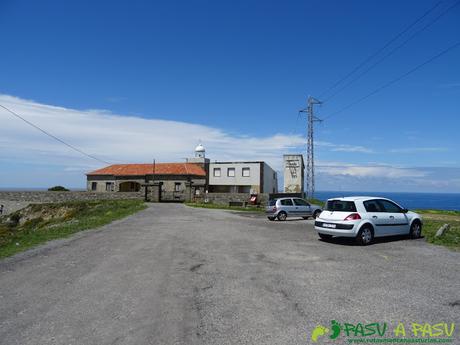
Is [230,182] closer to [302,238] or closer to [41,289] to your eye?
[302,238]

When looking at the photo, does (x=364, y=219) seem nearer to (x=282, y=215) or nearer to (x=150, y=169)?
(x=282, y=215)

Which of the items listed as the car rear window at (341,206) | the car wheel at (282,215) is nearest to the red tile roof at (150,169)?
the car wheel at (282,215)

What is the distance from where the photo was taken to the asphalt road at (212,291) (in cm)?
480

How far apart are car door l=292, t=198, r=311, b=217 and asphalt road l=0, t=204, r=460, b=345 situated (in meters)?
12.4

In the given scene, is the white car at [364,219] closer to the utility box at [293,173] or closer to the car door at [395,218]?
the car door at [395,218]

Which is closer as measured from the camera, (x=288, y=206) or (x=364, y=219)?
(x=364, y=219)

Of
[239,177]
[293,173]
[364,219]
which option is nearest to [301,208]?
[364,219]

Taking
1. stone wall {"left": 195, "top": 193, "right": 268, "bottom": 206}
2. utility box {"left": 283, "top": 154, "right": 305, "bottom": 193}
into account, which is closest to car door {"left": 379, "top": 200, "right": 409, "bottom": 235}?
stone wall {"left": 195, "top": 193, "right": 268, "bottom": 206}

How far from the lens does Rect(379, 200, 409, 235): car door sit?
13031 millimetres

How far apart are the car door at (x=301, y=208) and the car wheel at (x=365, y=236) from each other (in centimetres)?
1147

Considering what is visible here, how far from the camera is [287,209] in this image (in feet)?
76.8

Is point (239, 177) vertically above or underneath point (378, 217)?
above

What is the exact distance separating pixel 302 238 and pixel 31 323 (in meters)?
10.7

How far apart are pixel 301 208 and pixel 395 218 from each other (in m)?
11.1
